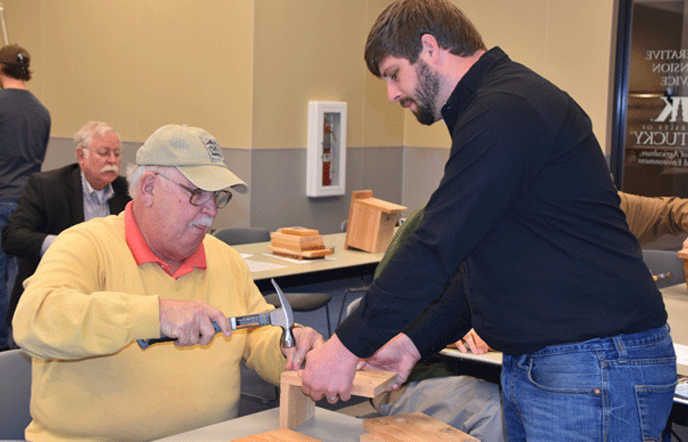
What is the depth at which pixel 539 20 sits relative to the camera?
23.2 feet

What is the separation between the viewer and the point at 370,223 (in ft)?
16.3

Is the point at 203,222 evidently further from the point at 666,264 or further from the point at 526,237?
the point at 666,264

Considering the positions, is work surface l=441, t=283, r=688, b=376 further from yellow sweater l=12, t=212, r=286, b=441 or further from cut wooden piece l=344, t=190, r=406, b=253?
cut wooden piece l=344, t=190, r=406, b=253

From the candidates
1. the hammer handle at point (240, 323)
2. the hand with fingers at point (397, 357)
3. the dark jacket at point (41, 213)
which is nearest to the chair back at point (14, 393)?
the hammer handle at point (240, 323)

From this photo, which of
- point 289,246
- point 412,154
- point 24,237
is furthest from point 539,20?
point 24,237

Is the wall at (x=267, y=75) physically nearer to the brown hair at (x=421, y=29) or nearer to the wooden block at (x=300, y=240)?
the wooden block at (x=300, y=240)

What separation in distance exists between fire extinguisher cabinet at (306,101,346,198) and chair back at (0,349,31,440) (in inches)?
202

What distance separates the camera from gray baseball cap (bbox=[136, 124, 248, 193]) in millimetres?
1951

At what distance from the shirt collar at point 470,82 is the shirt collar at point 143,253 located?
881 mm

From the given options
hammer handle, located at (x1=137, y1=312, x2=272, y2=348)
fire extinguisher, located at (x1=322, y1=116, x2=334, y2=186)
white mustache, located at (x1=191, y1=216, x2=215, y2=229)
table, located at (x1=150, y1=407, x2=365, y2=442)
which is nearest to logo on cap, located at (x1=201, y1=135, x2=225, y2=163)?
white mustache, located at (x1=191, y1=216, x2=215, y2=229)

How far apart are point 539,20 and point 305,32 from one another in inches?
93.1

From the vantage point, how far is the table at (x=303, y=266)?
4.10 meters

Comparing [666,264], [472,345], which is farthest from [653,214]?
[472,345]

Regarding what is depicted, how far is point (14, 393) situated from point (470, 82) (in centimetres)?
154
